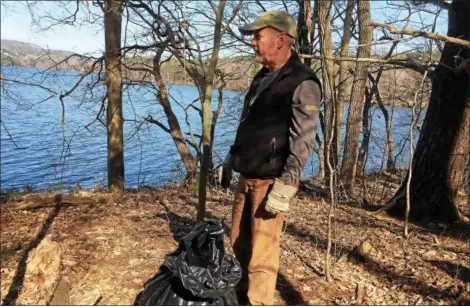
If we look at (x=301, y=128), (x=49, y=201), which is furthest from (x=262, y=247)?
(x=49, y=201)

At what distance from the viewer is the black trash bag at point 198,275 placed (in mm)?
2205

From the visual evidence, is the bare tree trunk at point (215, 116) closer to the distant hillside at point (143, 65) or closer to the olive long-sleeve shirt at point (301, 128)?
the distant hillside at point (143, 65)

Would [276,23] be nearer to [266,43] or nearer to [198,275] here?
[266,43]

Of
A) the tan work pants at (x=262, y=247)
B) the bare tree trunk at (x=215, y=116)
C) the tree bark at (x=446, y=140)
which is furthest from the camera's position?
the bare tree trunk at (x=215, y=116)

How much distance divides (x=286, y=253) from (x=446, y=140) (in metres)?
2.63

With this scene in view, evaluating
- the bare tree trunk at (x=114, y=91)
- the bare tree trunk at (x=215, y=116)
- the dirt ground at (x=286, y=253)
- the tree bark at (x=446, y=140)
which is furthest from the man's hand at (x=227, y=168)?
the bare tree trunk at (x=114, y=91)

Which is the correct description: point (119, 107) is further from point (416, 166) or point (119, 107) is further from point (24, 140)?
point (24, 140)

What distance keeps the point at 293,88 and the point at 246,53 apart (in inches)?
296

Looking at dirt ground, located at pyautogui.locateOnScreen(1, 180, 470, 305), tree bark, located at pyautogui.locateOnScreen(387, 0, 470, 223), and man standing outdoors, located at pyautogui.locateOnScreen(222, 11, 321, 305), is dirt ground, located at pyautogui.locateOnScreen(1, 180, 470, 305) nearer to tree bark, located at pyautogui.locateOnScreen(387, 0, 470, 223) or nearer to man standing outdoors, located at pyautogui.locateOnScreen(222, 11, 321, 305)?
tree bark, located at pyautogui.locateOnScreen(387, 0, 470, 223)

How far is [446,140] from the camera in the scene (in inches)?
199

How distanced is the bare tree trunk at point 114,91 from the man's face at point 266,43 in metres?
5.33

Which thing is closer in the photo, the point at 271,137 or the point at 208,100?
the point at 271,137

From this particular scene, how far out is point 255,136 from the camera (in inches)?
107

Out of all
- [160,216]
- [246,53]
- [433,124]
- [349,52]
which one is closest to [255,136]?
[160,216]
